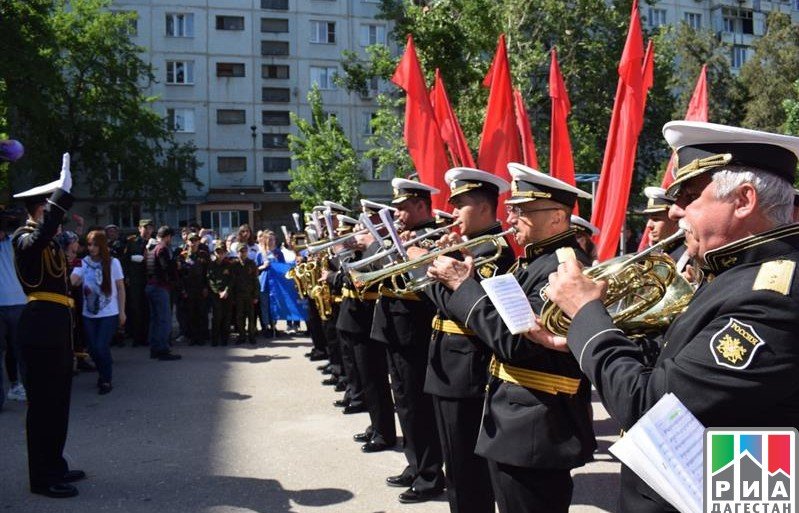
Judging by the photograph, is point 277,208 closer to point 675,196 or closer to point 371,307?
point 371,307

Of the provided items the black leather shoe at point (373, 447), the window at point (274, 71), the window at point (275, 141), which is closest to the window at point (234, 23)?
the window at point (274, 71)

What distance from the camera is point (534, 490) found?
338cm

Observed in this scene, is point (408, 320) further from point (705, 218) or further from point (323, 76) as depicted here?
point (323, 76)

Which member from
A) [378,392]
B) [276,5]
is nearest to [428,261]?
[378,392]

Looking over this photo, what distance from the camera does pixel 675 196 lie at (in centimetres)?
236

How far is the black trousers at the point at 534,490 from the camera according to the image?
3.36 m

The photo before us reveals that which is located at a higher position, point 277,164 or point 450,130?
point 277,164

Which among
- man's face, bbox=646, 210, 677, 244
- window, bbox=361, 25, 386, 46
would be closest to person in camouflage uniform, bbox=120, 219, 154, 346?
man's face, bbox=646, 210, 677, 244

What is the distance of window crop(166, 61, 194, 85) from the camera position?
44469mm

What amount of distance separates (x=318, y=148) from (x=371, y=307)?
28.8m

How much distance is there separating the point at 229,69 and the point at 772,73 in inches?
1129

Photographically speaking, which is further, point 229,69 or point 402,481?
point 229,69

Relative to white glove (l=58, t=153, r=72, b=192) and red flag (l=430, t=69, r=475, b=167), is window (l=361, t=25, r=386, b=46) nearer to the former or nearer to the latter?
red flag (l=430, t=69, r=475, b=167)

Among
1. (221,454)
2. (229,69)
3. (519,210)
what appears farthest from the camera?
(229,69)
